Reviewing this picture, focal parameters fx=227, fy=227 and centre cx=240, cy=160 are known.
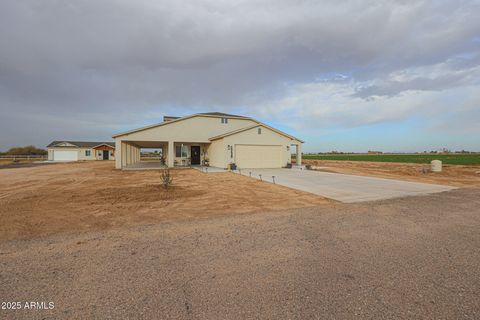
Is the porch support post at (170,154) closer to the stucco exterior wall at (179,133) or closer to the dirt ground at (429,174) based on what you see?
the stucco exterior wall at (179,133)

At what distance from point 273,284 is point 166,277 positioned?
1359mm

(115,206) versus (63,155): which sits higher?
(63,155)

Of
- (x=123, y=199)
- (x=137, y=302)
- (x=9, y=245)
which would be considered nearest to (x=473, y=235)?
(x=137, y=302)

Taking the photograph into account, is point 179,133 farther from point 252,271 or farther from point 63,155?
point 63,155

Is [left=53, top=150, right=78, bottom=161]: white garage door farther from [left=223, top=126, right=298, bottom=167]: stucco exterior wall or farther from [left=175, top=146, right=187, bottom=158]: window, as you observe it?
[left=223, top=126, right=298, bottom=167]: stucco exterior wall

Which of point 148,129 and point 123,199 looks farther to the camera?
point 148,129

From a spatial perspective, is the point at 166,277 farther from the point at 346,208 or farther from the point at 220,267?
the point at 346,208

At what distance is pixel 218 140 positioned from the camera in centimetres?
2125

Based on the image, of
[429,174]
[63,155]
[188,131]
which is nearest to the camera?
[429,174]

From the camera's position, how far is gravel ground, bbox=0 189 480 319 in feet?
7.65

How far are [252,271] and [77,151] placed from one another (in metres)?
49.2

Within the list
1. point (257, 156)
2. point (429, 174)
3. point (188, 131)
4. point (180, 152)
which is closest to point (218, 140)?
point (188, 131)

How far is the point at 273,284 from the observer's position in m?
2.77

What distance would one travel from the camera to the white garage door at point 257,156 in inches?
816
